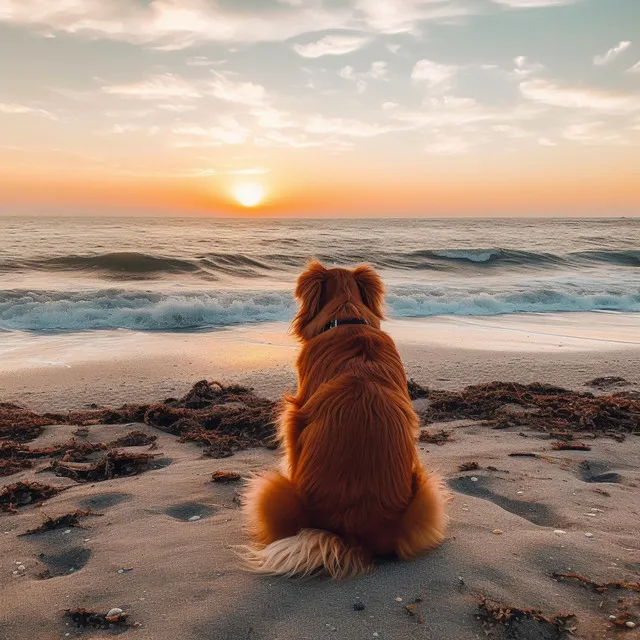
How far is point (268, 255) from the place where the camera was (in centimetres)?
2581

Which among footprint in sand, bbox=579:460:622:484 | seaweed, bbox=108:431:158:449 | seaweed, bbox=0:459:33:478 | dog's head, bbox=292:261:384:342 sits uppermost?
dog's head, bbox=292:261:384:342

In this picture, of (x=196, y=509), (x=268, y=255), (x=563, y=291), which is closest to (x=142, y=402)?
(x=196, y=509)

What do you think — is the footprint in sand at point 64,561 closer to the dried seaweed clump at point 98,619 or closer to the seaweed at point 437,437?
the dried seaweed clump at point 98,619

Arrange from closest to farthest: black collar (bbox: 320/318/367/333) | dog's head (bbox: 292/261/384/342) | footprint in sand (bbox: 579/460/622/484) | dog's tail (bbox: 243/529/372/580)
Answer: dog's tail (bbox: 243/529/372/580), black collar (bbox: 320/318/367/333), dog's head (bbox: 292/261/384/342), footprint in sand (bbox: 579/460/622/484)

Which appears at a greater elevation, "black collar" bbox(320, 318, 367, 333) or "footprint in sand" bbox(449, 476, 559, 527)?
"black collar" bbox(320, 318, 367, 333)

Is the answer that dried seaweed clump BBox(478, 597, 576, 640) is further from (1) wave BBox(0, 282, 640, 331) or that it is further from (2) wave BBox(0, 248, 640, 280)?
(2) wave BBox(0, 248, 640, 280)

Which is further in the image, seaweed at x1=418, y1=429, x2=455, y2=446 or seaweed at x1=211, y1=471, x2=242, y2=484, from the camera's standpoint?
seaweed at x1=418, y1=429, x2=455, y2=446

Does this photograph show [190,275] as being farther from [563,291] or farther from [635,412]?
[635,412]

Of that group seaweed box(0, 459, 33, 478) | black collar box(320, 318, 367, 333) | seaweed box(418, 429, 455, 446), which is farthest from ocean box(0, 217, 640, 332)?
black collar box(320, 318, 367, 333)

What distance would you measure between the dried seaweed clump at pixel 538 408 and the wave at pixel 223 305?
6.92 meters

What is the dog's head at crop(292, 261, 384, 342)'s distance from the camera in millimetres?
3266

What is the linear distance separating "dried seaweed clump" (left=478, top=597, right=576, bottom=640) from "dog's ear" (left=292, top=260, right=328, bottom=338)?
190 cm

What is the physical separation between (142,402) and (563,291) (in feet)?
46.9

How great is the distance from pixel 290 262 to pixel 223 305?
1215cm
